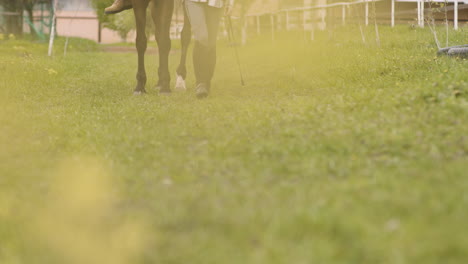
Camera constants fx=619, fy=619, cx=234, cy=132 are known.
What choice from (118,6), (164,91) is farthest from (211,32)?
(118,6)

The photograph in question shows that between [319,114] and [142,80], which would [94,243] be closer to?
[319,114]

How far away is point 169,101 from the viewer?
8.29 m

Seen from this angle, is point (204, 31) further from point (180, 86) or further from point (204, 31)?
point (180, 86)

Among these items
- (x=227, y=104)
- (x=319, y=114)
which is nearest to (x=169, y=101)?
(x=227, y=104)

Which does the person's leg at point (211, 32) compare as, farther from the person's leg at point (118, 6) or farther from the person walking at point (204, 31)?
the person's leg at point (118, 6)

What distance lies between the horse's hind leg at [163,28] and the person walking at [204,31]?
0.61 meters

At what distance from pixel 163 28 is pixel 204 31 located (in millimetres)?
892

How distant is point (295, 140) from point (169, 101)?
11.2 feet

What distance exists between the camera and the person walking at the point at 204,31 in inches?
332

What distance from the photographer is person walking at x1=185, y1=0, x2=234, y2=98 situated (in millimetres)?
8445

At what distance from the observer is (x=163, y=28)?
360 inches

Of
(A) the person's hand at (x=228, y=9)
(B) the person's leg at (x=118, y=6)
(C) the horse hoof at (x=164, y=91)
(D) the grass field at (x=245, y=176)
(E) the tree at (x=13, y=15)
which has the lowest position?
(D) the grass field at (x=245, y=176)

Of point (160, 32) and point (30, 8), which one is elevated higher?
point (30, 8)

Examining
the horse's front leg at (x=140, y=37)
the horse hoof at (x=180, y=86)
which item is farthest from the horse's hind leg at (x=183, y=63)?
the horse's front leg at (x=140, y=37)
